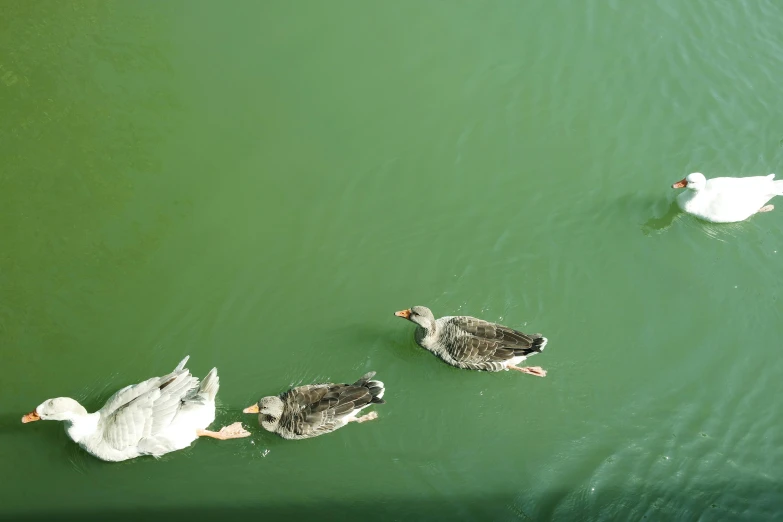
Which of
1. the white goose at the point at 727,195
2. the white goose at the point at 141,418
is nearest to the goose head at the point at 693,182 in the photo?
the white goose at the point at 727,195

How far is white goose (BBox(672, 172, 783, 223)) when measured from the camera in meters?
7.55

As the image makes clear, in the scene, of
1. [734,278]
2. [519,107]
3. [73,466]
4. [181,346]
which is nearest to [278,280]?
[181,346]

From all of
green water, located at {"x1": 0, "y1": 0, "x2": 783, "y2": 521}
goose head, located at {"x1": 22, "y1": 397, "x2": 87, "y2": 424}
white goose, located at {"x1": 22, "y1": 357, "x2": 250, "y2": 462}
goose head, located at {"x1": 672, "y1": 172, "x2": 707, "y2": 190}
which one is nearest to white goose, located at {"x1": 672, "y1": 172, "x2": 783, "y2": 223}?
goose head, located at {"x1": 672, "y1": 172, "x2": 707, "y2": 190}

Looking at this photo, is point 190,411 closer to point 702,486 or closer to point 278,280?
point 278,280

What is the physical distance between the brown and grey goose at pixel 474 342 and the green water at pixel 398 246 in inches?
9.2

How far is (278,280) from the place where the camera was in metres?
7.30

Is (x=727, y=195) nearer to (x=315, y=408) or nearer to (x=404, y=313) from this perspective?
(x=404, y=313)

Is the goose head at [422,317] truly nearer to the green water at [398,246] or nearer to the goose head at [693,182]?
the green water at [398,246]

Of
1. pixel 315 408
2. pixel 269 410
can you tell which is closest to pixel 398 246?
pixel 315 408

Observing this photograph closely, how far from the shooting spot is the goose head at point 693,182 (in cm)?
761

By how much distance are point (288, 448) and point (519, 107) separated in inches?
215

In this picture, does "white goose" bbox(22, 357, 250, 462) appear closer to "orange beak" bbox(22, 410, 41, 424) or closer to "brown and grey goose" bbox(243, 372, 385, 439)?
"orange beak" bbox(22, 410, 41, 424)

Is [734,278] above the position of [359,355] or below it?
above

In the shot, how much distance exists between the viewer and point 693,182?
25.0 feet
